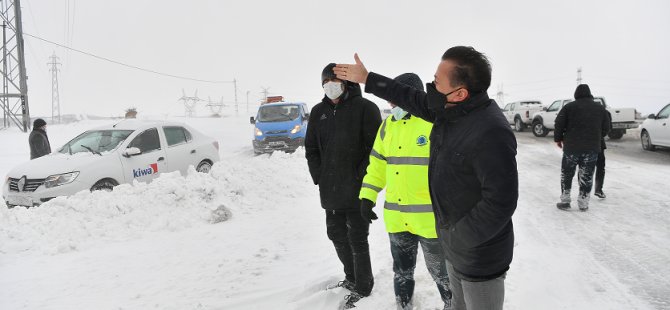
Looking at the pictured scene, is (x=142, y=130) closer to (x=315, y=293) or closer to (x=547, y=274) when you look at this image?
(x=315, y=293)

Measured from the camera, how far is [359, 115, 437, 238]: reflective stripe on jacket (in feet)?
9.11

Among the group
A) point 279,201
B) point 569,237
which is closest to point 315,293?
point 569,237

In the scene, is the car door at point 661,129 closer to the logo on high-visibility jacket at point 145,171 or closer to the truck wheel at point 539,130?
the truck wheel at point 539,130

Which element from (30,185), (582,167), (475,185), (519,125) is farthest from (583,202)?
(519,125)

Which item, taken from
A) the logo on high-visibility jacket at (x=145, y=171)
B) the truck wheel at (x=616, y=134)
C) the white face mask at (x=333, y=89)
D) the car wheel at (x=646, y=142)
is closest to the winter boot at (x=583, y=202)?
the white face mask at (x=333, y=89)

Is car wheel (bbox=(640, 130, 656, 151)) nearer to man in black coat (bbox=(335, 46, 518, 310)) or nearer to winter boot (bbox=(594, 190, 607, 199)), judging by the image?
winter boot (bbox=(594, 190, 607, 199))

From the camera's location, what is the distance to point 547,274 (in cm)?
414

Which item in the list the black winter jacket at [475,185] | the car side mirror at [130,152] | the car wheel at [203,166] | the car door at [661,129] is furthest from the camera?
the car door at [661,129]

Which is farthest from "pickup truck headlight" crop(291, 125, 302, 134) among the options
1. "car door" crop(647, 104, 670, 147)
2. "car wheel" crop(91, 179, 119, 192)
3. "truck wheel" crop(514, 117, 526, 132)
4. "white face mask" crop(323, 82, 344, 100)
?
"truck wheel" crop(514, 117, 526, 132)

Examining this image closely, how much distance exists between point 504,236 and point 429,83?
0.84 metres

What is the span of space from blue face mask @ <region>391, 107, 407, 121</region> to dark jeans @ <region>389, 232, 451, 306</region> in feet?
2.67

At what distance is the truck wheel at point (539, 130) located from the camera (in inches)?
802

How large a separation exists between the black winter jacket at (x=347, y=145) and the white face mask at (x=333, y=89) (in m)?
0.05

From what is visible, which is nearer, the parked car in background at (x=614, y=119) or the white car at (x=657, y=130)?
the white car at (x=657, y=130)
